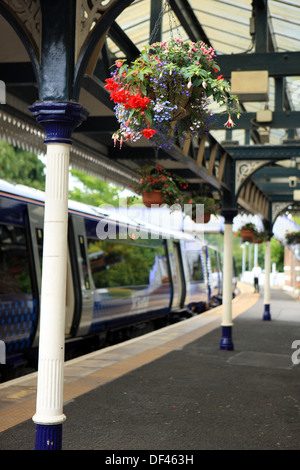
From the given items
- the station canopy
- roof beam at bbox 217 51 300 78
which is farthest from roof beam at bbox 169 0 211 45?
roof beam at bbox 217 51 300 78

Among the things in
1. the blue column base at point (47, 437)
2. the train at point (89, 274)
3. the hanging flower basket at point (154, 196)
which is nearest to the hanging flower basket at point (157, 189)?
the hanging flower basket at point (154, 196)

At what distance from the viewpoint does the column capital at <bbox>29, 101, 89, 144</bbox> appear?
13.6 feet

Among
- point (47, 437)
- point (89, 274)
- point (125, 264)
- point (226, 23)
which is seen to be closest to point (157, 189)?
point (226, 23)

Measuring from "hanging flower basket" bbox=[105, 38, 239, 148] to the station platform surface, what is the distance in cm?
294

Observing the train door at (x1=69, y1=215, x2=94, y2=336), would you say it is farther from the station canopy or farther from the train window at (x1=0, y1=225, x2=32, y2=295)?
the train window at (x1=0, y1=225, x2=32, y2=295)

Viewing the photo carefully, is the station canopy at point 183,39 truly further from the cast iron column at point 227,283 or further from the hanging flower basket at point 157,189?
the cast iron column at point 227,283

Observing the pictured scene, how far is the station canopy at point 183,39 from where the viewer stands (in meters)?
6.05

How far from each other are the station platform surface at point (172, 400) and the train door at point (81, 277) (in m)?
0.69

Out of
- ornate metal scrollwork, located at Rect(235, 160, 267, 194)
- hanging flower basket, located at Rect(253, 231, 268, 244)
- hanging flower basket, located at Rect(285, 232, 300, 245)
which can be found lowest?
hanging flower basket, located at Rect(253, 231, 268, 244)

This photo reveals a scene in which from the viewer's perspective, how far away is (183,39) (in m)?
9.09

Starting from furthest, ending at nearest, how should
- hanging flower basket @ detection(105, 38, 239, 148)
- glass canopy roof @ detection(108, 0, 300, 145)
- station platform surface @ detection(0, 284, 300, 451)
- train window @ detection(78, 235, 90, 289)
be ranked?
train window @ detection(78, 235, 90, 289) < glass canopy roof @ detection(108, 0, 300, 145) < station platform surface @ detection(0, 284, 300, 451) < hanging flower basket @ detection(105, 38, 239, 148)

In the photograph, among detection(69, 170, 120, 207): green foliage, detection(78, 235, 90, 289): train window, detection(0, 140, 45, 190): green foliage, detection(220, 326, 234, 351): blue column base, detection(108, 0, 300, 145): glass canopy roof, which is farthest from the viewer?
detection(69, 170, 120, 207): green foliage

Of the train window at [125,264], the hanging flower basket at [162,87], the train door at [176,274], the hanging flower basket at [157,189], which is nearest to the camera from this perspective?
the hanging flower basket at [162,87]
